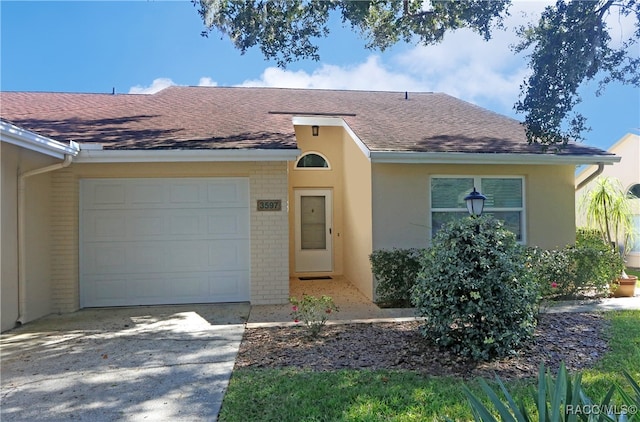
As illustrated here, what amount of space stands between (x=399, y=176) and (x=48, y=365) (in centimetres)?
663

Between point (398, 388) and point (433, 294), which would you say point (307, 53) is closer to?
point (433, 294)

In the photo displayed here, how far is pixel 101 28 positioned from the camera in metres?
11.1

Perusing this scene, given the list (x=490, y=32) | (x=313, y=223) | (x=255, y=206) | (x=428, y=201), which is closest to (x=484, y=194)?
(x=428, y=201)

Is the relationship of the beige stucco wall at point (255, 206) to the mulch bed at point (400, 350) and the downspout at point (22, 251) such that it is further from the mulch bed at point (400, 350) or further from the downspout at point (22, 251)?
the mulch bed at point (400, 350)

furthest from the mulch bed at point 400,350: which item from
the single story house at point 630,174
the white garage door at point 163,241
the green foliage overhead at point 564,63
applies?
the single story house at point 630,174

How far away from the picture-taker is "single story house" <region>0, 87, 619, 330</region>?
7023 millimetres

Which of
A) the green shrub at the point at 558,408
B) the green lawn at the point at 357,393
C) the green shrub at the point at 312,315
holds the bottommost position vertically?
the green lawn at the point at 357,393

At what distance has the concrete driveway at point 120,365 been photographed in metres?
3.68

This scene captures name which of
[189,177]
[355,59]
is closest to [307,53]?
[355,59]

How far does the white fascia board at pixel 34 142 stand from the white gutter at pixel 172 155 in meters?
0.32

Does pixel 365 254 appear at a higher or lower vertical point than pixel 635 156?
lower

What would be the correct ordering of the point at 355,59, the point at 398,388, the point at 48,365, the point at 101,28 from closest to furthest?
the point at 398,388 → the point at 48,365 → the point at 101,28 → the point at 355,59

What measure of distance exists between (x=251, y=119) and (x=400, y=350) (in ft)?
22.0

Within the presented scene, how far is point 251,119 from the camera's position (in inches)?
377
